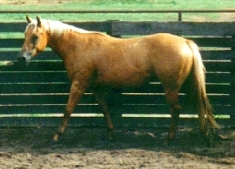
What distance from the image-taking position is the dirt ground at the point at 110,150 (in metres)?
7.78

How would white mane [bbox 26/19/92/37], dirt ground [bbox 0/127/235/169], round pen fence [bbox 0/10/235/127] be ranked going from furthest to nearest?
round pen fence [bbox 0/10/235/127] → white mane [bbox 26/19/92/37] → dirt ground [bbox 0/127/235/169]

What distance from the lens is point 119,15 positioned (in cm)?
2447

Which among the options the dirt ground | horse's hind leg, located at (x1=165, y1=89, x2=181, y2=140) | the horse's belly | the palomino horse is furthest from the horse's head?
horse's hind leg, located at (x1=165, y1=89, x2=181, y2=140)

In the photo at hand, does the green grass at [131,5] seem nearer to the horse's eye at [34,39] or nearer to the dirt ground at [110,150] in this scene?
the dirt ground at [110,150]

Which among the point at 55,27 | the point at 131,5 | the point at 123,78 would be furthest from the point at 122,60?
the point at 131,5

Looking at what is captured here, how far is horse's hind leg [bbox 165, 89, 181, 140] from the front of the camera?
880cm

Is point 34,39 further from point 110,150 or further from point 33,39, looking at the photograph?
point 110,150

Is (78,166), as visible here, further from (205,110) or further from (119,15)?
(119,15)

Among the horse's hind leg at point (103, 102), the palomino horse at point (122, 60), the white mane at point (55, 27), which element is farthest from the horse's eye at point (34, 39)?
the horse's hind leg at point (103, 102)

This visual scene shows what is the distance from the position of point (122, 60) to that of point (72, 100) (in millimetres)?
839

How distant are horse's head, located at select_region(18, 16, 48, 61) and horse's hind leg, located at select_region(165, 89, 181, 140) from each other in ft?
5.60

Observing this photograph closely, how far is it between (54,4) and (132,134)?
1815 centimetres

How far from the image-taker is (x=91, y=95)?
976cm

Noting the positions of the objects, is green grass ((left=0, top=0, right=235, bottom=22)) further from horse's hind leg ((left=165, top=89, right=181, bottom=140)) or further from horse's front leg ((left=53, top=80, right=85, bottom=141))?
horse's hind leg ((left=165, top=89, right=181, bottom=140))
